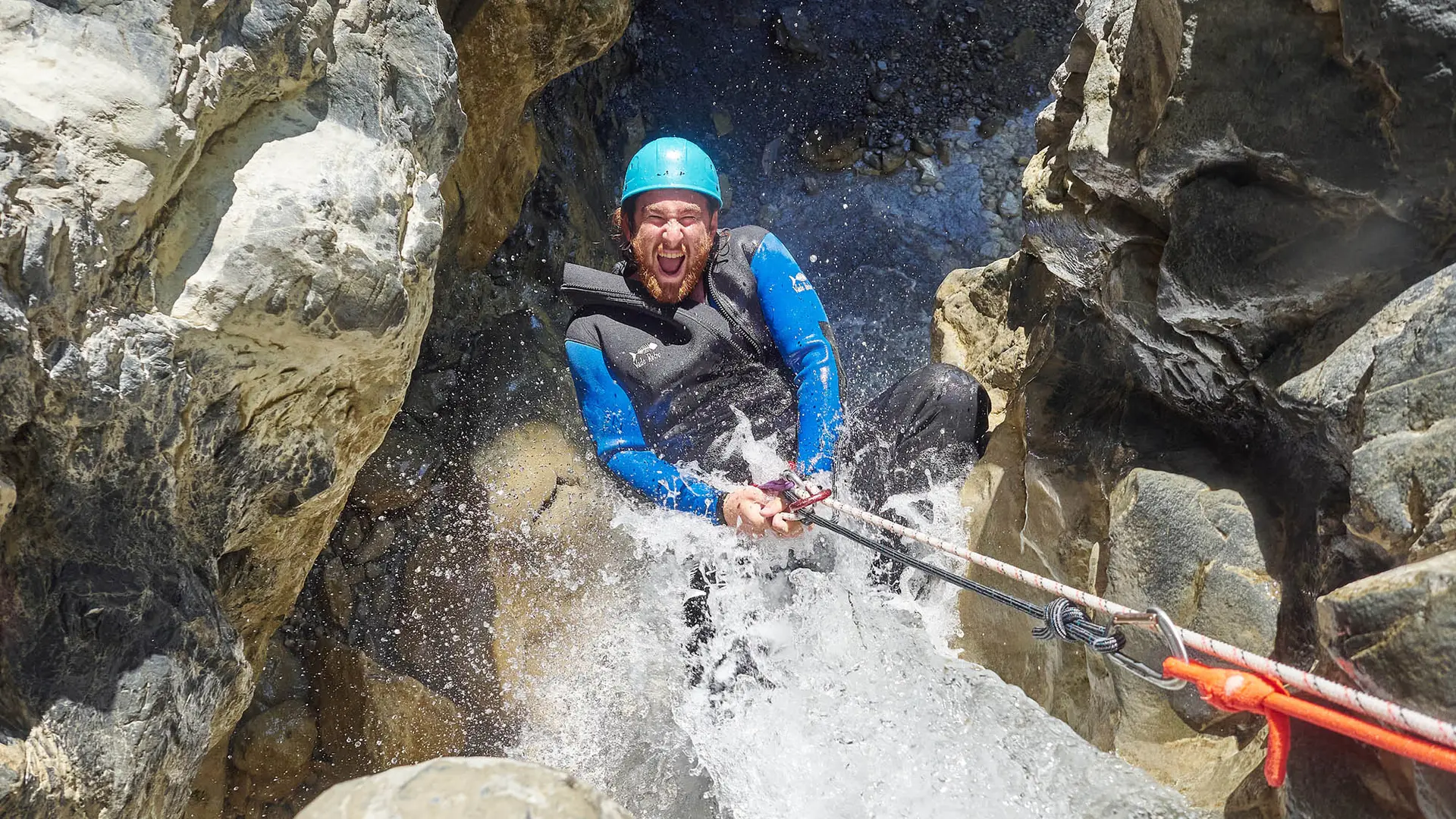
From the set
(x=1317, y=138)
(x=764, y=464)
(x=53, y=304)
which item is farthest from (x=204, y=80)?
(x=1317, y=138)

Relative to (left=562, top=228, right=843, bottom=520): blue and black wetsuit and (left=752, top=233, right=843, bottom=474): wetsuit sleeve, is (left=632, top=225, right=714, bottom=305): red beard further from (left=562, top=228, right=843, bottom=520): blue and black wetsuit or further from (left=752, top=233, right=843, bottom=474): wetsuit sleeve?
(left=752, top=233, right=843, bottom=474): wetsuit sleeve

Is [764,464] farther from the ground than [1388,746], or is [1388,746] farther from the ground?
[1388,746]

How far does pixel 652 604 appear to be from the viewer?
4008 mm

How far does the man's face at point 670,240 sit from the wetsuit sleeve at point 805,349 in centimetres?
23

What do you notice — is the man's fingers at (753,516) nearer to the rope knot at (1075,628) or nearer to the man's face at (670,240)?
Result: the man's face at (670,240)

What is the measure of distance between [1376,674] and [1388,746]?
21 cm

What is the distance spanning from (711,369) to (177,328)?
1.90m

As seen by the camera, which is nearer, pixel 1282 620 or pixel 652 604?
pixel 1282 620

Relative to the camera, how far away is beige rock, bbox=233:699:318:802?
354 cm

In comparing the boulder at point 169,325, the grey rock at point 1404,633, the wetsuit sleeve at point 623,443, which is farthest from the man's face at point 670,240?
the grey rock at point 1404,633

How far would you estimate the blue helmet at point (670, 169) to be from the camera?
331cm

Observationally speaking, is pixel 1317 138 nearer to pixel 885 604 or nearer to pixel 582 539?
pixel 885 604

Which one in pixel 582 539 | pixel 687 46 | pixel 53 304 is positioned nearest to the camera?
pixel 53 304

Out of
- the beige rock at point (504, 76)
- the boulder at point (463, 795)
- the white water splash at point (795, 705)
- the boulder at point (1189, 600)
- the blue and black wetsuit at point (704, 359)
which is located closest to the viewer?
the boulder at point (463, 795)
